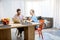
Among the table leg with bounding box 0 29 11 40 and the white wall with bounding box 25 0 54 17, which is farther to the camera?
the white wall with bounding box 25 0 54 17

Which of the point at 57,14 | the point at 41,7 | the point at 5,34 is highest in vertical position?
the point at 41,7

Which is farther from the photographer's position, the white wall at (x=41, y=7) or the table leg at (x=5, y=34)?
the white wall at (x=41, y=7)

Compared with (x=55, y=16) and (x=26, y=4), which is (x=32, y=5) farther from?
(x=55, y=16)

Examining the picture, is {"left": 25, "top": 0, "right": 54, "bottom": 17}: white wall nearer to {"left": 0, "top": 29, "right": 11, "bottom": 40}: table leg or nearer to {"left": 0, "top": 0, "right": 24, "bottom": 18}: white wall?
{"left": 0, "top": 0, "right": 24, "bottom": 18}: white wall

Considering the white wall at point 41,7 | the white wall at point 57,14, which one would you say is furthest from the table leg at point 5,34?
the white wall at point 57,14

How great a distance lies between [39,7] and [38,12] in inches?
12.3

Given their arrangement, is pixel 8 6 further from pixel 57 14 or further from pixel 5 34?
pixel 5 34

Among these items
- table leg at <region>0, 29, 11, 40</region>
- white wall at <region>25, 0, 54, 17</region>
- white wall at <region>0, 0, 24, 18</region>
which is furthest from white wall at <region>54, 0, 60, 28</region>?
table leg at <region>0, 29, 11, 40</region>

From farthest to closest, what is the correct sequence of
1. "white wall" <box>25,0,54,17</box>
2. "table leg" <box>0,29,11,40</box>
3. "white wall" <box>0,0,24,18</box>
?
"white wall" <box>25,0,54,17</box>
"white wall" <box>0,0,24,18</box>
"table leg" <box>0,29,11,40</box>

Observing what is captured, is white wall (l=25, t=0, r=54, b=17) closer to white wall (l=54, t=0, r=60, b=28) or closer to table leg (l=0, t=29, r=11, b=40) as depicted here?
white wall (l=54, t=0, r=60, b=28)

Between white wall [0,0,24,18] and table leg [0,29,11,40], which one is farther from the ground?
white wall [0,0,24,18]

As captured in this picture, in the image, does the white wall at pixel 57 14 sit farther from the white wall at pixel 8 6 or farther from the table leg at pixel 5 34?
the table leg at pixel 5 34

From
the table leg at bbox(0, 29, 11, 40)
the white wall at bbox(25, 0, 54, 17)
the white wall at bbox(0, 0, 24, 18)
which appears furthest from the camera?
the white wall at bbox(25, 0, 54, 17)

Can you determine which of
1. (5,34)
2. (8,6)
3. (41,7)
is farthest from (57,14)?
(5,34)
